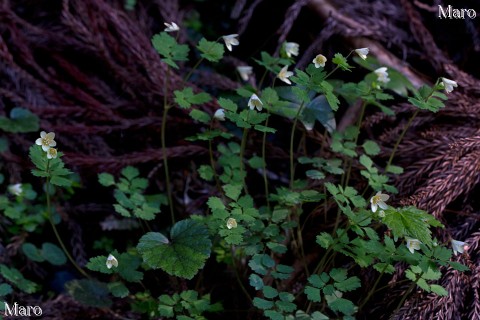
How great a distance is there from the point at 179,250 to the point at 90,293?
58 centimetres

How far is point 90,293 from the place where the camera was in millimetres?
2316

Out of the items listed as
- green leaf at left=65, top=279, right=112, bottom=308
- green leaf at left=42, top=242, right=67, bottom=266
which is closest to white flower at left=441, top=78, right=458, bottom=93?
green leaf at left=65, top=279, right=112, bottom=308

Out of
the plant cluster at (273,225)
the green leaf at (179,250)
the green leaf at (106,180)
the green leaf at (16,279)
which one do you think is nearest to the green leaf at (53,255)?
the plant cluster at (273,225)

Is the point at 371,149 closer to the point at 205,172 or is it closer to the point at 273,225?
the point at 273,225

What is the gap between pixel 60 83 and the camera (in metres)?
3.03

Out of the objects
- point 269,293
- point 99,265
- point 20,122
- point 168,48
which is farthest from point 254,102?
point 20,122

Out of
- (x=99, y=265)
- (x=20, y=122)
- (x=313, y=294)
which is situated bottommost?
(x=20, y=122)

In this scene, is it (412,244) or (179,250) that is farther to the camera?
(179,250)

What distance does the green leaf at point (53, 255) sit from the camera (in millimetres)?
2566

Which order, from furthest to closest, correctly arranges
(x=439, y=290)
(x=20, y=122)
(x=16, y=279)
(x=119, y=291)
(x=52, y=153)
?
(x=20, y=122) → (x=16, y=279) → (x=119, y=291) → (x=52, y=153) → (x=439, y=290)

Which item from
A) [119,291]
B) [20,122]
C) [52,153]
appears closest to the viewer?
[52,153]

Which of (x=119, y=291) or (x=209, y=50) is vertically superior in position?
(x=209, y=50)

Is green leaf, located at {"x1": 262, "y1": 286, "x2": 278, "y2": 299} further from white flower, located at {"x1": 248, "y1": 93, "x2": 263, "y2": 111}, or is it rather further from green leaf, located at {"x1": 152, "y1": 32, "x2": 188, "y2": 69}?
green leaf, located at {"x1": 152, "y1": 32, "x2": 188, "y2": 69}

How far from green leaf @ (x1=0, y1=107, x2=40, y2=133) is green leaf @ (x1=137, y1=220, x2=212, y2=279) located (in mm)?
1215
